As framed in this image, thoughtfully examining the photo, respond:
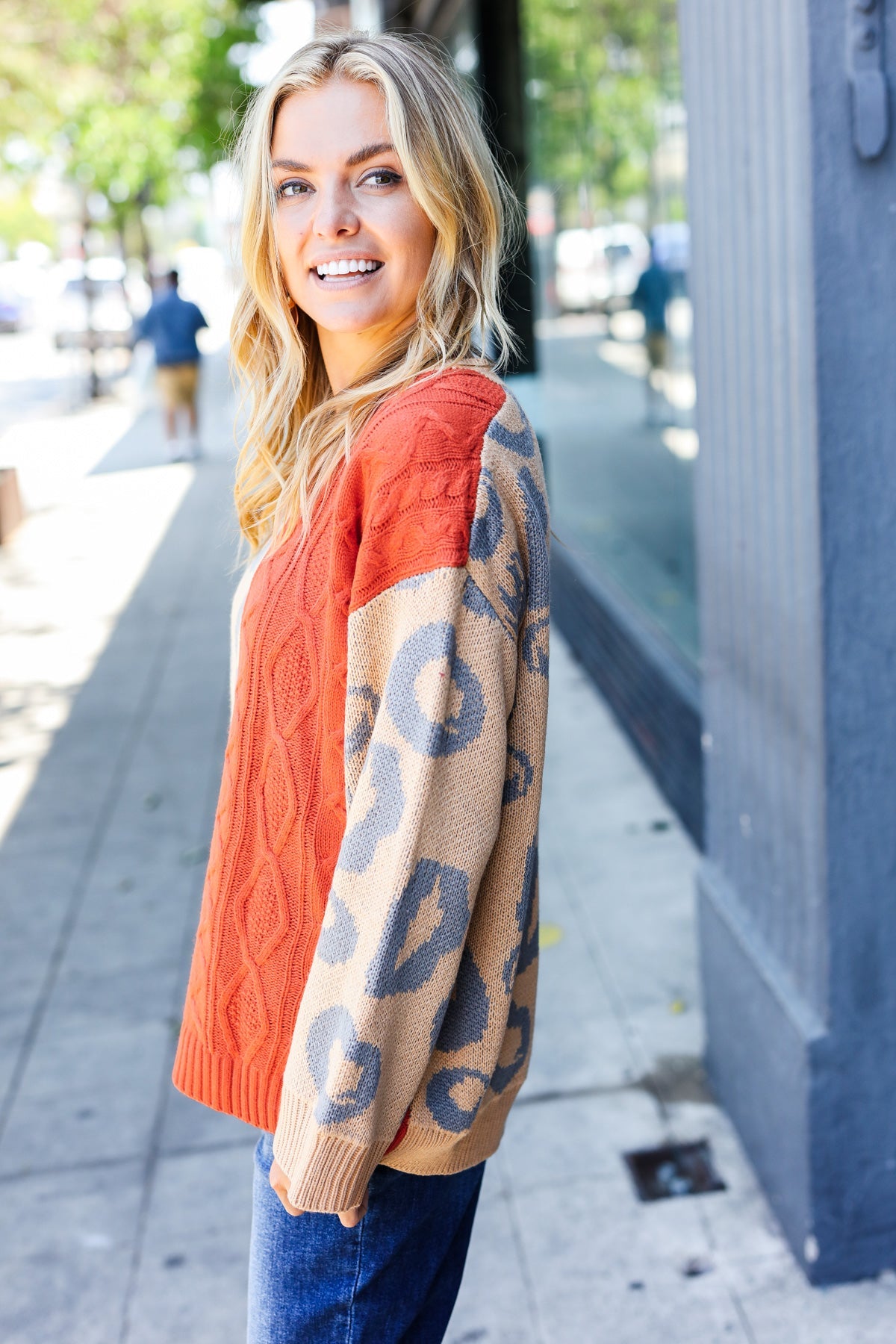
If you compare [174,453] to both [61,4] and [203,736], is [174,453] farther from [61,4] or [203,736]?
[203,736]

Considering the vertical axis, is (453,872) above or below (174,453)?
above

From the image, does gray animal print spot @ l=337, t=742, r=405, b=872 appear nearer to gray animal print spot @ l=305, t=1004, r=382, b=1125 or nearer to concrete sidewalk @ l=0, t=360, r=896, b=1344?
gray animal print spot @ l=305, t=1004, r=382, b=1125

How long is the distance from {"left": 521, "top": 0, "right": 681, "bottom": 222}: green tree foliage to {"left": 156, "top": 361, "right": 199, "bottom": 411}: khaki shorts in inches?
306

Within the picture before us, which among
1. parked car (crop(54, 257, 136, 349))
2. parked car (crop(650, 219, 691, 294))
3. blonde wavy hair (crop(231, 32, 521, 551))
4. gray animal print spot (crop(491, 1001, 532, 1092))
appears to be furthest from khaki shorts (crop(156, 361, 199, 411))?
parked car (crop(54, 257, 136, 349))

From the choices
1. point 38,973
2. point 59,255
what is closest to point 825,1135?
point 38,973

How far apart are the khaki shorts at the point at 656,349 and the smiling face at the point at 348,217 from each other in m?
4.20

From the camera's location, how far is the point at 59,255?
81.2 metres

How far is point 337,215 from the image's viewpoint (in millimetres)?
1502

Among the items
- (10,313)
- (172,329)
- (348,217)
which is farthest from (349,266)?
(10,313)

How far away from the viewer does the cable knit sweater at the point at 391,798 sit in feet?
4.30

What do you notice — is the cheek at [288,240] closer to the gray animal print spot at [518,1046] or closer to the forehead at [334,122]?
the forehead at [334,122]

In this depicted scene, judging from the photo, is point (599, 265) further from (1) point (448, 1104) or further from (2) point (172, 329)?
(2) point (172, 329)

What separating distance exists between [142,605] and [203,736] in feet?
9.57

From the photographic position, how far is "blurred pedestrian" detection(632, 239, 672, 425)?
552 centimetres
